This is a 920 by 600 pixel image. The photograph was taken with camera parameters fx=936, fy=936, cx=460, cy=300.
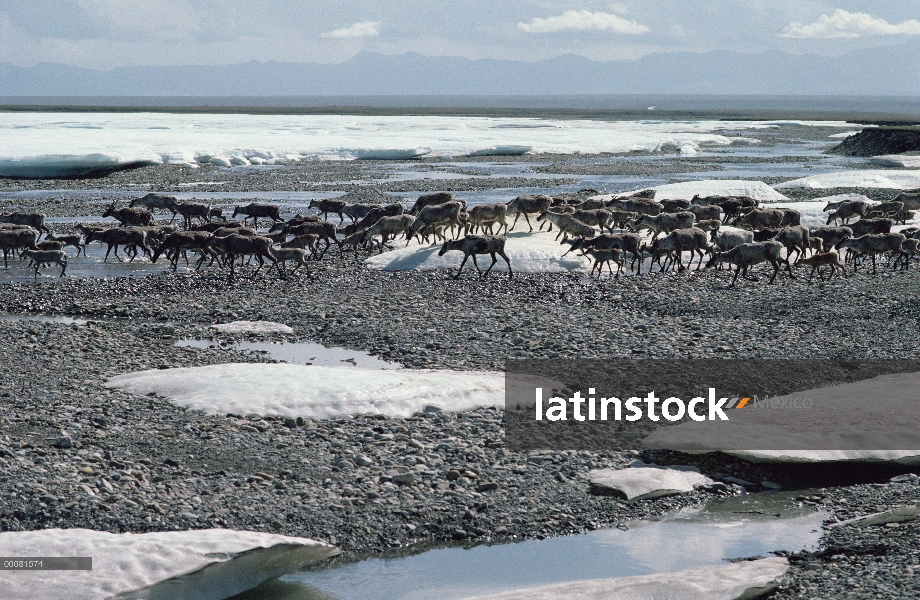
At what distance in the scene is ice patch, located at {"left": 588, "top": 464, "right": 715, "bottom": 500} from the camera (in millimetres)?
8547

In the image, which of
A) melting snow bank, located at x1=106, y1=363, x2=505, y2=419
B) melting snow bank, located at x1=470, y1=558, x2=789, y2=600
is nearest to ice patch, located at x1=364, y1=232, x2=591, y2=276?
melting snow bank, located at x1=106, y1=363, x2=505, y2=419

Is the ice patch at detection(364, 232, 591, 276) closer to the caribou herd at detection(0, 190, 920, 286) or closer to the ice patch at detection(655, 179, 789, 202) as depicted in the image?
the caribou herd at detection(0, 190, 920, 286)

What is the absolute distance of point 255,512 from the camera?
307 inches

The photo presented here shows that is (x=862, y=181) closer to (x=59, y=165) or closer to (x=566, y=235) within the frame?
(x=566, y=235)

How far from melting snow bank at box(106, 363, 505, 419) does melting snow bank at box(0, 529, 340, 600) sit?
297 centimetres

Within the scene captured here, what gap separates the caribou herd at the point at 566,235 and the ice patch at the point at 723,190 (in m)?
3.50

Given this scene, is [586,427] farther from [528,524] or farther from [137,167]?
[137,167]

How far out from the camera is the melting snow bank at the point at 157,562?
6.32m

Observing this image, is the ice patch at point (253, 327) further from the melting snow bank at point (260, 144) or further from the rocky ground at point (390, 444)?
the melting snow bank at point (260, 144)

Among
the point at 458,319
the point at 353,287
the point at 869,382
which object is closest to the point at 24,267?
the point at 353,287

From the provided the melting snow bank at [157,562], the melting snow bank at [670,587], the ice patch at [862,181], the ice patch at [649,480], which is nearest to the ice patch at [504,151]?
the ice patch at [862,181]

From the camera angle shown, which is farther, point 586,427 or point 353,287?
point 353,287

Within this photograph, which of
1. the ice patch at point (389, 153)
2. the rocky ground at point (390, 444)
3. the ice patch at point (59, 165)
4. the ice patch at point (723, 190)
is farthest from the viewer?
the ice patch at point (389, 153)

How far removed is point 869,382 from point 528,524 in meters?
5.41
